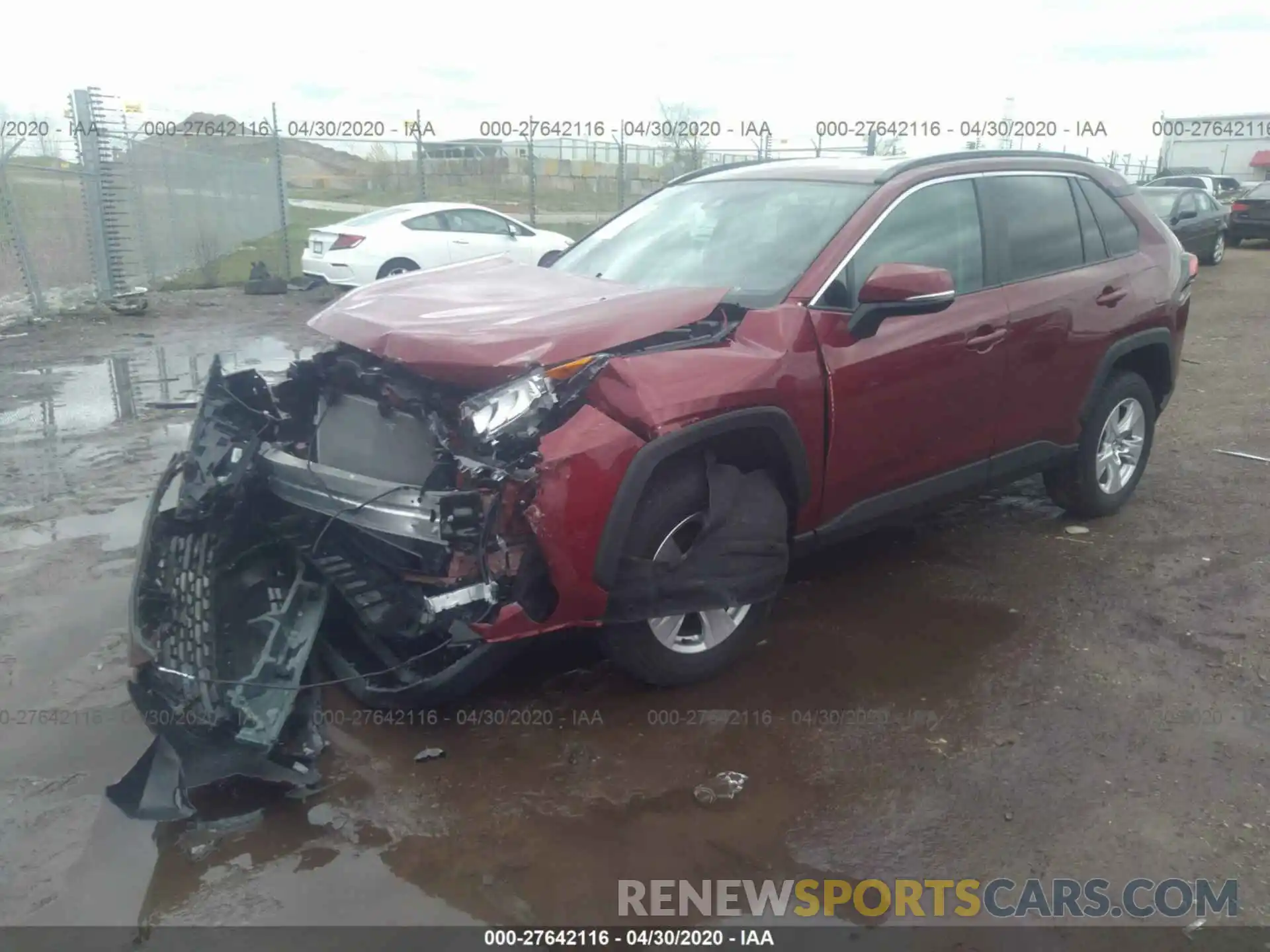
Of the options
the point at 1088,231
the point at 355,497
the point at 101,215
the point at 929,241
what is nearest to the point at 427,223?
the point at 101,215

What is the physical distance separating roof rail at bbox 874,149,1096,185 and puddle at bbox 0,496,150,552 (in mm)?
3998

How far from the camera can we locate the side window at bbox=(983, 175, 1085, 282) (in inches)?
180

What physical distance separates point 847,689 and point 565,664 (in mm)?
1111

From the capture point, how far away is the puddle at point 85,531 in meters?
5.07

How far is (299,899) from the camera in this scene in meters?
2.74

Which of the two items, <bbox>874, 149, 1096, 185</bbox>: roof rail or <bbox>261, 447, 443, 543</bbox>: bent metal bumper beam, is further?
<bbox>874, 149, 1096, 185</bbox>: roof rail

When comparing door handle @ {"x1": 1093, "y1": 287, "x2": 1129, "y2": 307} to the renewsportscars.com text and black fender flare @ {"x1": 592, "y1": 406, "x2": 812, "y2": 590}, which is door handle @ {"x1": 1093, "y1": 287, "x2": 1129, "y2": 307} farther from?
the renewsportscars.com text

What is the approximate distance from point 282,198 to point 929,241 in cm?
1681

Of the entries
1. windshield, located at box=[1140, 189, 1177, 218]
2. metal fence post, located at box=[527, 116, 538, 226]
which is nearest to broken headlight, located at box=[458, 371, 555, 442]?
windshield, located at box=[1140, 189, 1177, 218]

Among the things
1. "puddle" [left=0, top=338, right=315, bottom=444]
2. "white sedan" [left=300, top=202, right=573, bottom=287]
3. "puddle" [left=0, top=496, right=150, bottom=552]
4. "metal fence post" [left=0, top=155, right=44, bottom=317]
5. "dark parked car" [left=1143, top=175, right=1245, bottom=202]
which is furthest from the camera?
"dark parked car" [left=1143, top=175, right=1245, bottom=202]

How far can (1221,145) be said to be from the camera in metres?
39.4

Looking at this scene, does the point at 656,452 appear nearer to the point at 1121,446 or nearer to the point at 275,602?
the point at 275,602

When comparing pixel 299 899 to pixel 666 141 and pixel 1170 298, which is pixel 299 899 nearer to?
pixel 1170 298

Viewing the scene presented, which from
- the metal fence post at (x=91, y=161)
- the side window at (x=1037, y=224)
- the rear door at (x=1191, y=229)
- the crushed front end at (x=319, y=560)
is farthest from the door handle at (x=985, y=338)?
the metal fence post at (x=91, y=161)
